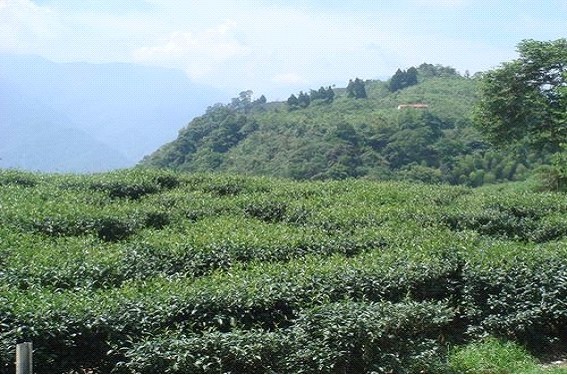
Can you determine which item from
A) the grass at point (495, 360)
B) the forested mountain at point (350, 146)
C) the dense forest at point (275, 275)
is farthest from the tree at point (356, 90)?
the grass at point (495, 360)

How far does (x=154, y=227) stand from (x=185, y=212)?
2.65 ft

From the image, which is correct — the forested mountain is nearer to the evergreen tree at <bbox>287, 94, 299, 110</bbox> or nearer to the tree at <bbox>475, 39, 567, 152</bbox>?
the evergreen tree at <bbox>287, 94, 299, 110</bbox>

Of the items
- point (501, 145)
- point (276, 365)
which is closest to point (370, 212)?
point (276, 365)

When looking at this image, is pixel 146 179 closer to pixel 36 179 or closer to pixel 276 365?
pixel 36 179

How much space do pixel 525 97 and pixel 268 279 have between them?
24.8 meters

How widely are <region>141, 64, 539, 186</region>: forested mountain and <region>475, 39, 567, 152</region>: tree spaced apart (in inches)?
395

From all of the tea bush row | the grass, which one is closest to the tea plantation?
the tea bush row

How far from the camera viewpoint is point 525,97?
28.6 m

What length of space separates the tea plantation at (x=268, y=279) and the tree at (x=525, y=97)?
698 inches

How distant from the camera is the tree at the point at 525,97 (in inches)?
1113

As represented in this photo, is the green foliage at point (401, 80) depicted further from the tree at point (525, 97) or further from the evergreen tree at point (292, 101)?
the tree at point (525, 97)

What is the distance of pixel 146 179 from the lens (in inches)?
495

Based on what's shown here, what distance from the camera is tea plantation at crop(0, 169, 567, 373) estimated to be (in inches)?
219

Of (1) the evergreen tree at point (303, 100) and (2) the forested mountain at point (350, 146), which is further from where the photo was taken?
(1) the evergreen tree at point (303, 100)
